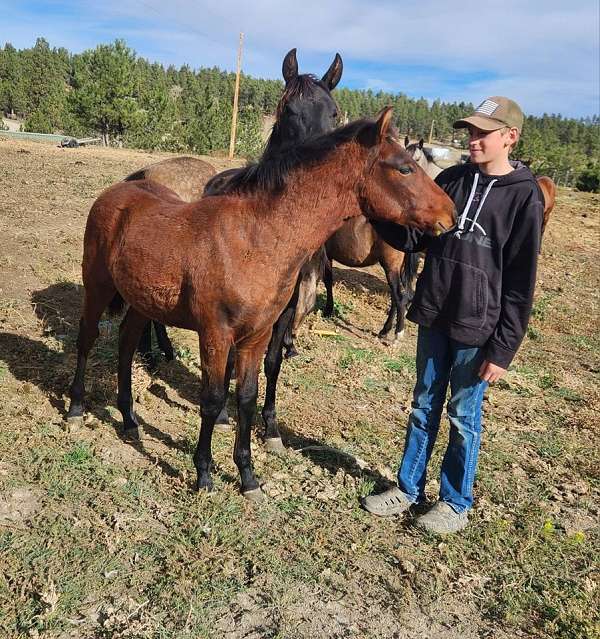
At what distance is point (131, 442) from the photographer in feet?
12.3

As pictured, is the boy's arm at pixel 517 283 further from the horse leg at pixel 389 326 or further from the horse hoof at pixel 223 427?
the horse leg at pixel 389 326

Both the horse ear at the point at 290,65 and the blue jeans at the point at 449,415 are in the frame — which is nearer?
the blue jeans at the point at 449,415

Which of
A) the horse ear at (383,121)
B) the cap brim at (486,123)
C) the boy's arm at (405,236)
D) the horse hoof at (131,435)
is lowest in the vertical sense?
the horse hoof at (131,435)

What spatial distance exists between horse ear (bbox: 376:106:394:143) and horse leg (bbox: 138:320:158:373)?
3.13 metres

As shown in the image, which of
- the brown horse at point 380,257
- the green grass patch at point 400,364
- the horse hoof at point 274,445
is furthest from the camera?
the brown horse at point 380,257

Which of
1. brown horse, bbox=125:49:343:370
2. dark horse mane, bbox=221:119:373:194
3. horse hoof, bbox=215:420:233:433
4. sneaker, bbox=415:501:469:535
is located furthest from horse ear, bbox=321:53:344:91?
sneaker, bbox=415:501:469:535

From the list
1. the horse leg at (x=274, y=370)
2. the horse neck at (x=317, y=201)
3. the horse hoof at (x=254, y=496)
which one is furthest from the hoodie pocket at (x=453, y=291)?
the horse hoof at (x=254, y=496)

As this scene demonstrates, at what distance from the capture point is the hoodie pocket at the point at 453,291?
106 inches

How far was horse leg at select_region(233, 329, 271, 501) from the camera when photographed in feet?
10.2

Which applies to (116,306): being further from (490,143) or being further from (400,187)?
(490,143)

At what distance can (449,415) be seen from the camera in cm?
297

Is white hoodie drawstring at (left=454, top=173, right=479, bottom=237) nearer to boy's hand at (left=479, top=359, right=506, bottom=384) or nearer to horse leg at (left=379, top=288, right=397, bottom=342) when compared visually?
boy's hand at (left=479, top=359, right=506, bottom=384)

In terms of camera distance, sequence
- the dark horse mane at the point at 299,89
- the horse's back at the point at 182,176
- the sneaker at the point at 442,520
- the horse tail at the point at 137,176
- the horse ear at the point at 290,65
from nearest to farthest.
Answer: the sneaker at the point at 442,520, the dark horse mane at the point at 299,89, the horse ear at the point at 290,65, the horse tail at the point at 137,176, the horse's back at the point at 182,176

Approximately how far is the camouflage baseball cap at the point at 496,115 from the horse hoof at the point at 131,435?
2934mm
